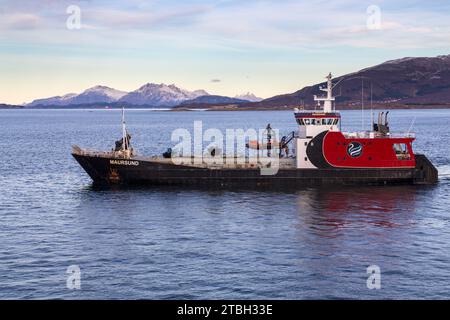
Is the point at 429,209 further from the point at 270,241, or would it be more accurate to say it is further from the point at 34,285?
the point at 34,285

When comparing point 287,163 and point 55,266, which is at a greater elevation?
point 287,163

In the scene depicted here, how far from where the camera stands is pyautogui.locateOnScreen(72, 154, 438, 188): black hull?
196 ft

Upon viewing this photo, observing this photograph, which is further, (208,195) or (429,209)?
(208,195)

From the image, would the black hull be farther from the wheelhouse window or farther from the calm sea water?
the calm sea water

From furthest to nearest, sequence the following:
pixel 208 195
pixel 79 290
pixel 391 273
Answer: pixel 208 195
pixel 391 273
pixel 79 290

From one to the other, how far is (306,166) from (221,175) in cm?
948

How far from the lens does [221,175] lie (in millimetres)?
60094

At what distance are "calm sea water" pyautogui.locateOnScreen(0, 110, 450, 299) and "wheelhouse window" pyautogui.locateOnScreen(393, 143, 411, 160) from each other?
13.6 ft

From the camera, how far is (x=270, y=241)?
38250 mm

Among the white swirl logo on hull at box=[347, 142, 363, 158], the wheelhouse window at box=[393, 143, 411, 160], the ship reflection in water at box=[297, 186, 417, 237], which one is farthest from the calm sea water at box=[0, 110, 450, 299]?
the white swirl logo on hull at box=[347, 142, 363, 158]

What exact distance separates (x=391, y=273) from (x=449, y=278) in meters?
3.13

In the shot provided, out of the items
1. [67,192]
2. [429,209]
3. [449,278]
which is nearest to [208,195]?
Answer: [67,192]
